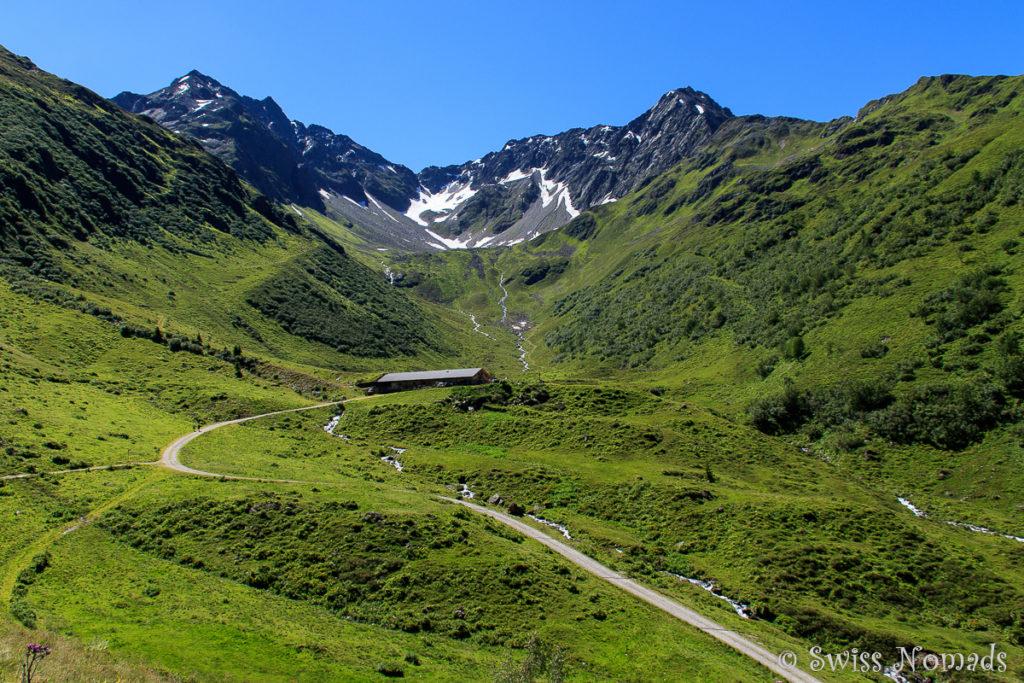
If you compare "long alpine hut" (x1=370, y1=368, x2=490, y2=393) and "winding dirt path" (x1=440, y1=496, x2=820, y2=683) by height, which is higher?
"long alpine hut" (x1=370, y1=368, x2=490, y2=393)

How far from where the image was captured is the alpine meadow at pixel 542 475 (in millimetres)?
25391

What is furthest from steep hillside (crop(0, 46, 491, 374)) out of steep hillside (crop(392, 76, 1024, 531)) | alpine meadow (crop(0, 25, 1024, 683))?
steep hillside (crop(392, 76, 1024, 531))

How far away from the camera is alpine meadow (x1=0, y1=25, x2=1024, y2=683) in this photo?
25.4 meters

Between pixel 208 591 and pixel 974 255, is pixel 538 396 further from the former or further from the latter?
pixel 974 255

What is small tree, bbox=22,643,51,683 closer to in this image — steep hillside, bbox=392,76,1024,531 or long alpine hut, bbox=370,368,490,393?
steep hillside, bbox=392,76,1024,531

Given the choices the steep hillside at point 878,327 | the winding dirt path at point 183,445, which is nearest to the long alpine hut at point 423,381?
the winding dirt path at point 183,445

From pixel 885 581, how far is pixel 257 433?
73.4 m

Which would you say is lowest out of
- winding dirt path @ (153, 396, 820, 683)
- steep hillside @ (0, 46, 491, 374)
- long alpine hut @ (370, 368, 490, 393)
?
winding dirt path @ (153, 396, 820, 683)

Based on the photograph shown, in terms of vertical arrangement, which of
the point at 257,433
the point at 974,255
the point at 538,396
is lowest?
the point at 257,433

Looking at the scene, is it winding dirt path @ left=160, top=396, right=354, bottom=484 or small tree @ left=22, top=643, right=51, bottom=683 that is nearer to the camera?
small tree @ left=22, top=643, right=51, bottom=683

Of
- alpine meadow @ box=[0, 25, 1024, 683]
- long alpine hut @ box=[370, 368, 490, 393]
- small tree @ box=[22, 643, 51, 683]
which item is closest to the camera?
small tree @ box=[22, 643, 51, 683]

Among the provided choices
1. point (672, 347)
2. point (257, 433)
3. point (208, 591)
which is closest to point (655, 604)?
point (208, 591)

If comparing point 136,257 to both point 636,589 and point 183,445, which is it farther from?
point 636,589

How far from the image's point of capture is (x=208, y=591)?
1060 inches
